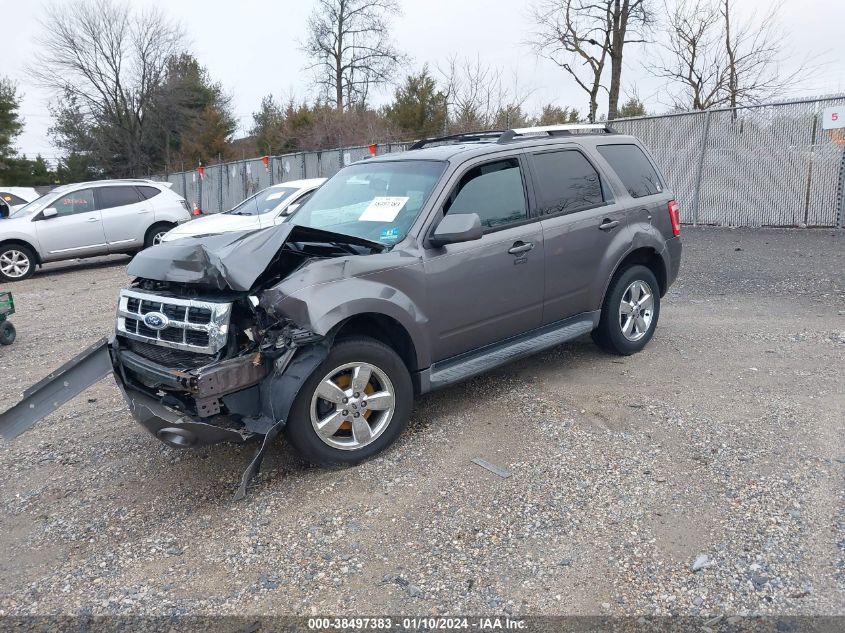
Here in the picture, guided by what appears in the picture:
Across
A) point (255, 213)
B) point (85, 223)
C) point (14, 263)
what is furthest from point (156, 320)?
point (85, 223)

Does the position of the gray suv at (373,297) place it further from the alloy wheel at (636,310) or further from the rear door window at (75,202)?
Result: the rear door window at (75,202)

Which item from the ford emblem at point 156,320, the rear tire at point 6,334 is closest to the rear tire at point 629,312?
the ford emblem at point 156,320

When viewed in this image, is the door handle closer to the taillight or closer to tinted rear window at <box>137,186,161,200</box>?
the taillight

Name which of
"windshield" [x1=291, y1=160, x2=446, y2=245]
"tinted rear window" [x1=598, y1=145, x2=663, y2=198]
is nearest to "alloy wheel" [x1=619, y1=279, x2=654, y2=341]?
"tinted rear window" [x1=598, y1=145, x2=663, y2=198]

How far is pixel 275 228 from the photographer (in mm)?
4016

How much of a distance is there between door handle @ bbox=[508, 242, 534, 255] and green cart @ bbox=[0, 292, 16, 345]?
5631mm

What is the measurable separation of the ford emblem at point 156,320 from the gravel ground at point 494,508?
38.2 inches

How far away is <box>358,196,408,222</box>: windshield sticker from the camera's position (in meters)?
4.59

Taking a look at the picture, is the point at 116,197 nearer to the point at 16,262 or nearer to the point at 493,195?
the point at 16,262

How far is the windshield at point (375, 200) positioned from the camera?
14.8 ft

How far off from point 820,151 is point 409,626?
42.2 ft

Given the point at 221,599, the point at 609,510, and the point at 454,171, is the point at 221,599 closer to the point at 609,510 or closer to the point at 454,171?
the point at 609,510

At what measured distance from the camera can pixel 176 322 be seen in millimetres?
3754

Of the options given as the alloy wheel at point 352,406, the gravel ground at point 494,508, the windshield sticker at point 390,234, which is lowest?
the gravel ground at point 494,508
